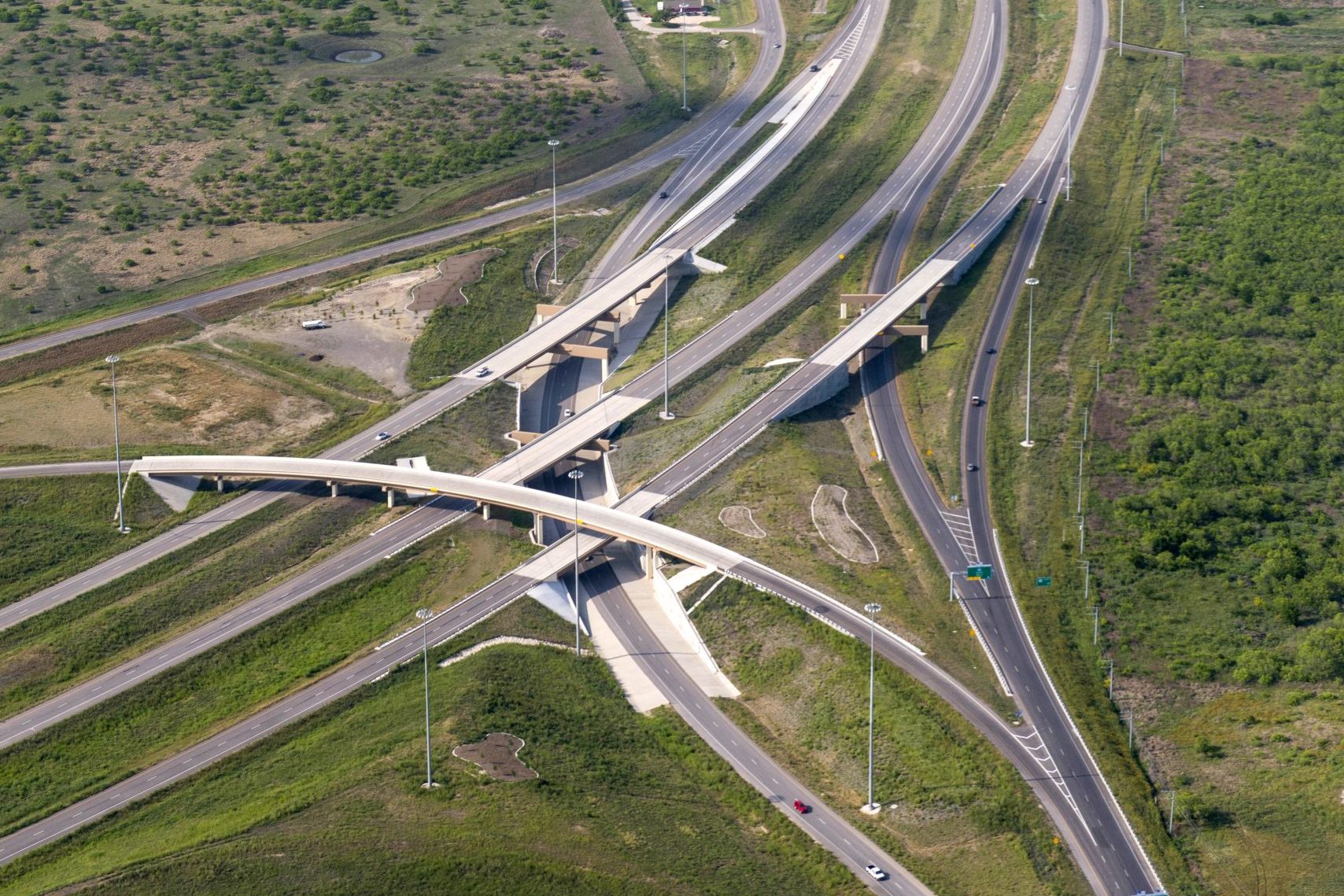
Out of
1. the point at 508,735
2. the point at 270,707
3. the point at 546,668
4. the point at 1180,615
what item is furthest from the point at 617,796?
the point at 1180,615

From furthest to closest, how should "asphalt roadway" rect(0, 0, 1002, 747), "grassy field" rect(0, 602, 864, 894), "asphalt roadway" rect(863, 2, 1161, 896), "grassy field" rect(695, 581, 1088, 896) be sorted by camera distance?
"asphalt roadway" rect(0, 0, 1002, 747) → "asphalt roadway" rect(863, 2, 1161, 896) → "grassy field" rect(695, 581, 1088, 896) → "grassy field" rect(0, 602, 864, 894)

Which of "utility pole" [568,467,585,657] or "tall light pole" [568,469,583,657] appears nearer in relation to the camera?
"tall light pole" [568,469,583,657]

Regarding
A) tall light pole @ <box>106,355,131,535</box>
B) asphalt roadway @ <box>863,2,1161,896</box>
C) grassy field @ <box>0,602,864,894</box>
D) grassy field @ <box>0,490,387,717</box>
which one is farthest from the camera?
tall light pole @ <box>106,355,131,535</box>

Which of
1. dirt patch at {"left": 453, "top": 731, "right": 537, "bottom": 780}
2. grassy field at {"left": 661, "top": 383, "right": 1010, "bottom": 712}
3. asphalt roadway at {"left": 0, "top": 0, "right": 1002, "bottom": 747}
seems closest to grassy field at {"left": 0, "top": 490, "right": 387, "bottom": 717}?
asphalt roadway at {"left": 0, "top": 0, "right": 1002, "bottom": 747}

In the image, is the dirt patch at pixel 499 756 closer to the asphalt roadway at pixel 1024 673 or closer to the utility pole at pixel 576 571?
the utility pole at pixel 576 571

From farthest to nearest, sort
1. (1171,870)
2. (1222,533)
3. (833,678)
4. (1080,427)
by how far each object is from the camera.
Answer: (1080,427)
(1222,533)
(833,678)
(1171,870)

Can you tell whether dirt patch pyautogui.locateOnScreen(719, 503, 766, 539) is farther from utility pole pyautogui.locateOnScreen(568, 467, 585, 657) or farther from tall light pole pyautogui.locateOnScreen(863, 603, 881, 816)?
tall light pole pyautogui.locateOnScreen(863, 603, 881, 816)

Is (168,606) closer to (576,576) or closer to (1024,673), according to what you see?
(576,576)

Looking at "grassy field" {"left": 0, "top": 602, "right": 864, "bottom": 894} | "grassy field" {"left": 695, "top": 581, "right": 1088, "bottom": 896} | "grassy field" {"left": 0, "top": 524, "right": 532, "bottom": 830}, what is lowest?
"grassy field" {"left": 0, "top": 524, "right": 532, "bottom": 830}

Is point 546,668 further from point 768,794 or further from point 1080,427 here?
point 1080,427
